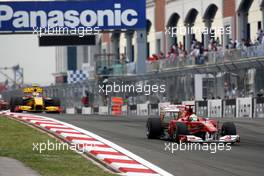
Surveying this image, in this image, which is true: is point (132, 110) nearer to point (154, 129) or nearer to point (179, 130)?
point (154, 129)

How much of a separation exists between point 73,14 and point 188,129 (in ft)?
90.0

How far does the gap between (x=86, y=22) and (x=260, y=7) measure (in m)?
8.53

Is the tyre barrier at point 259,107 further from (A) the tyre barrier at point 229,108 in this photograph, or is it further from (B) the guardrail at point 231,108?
(A) the tyre barrier at point 229,108

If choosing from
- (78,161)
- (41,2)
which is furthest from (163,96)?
(78,161)

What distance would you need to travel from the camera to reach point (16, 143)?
56.9ft

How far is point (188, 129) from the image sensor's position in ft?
61.1

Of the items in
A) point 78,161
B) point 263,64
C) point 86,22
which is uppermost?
point 86,22

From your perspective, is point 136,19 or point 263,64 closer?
point 263,64

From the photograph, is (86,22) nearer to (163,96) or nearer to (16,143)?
(163,96)

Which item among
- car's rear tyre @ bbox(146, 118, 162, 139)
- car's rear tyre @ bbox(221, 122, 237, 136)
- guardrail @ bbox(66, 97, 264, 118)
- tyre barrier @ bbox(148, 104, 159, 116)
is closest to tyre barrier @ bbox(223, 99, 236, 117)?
guardrail @ bbox(66, 97, 264, 118)

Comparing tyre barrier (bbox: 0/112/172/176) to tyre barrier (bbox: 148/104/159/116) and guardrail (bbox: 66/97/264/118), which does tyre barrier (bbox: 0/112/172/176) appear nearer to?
guardrail (bbox: 66/97/264/118)

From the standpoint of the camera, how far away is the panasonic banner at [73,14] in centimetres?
4503

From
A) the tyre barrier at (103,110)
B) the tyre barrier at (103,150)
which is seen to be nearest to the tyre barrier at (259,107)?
the tyre barrier at (103,150)

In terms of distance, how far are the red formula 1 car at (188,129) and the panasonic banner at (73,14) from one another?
83.1 feet
